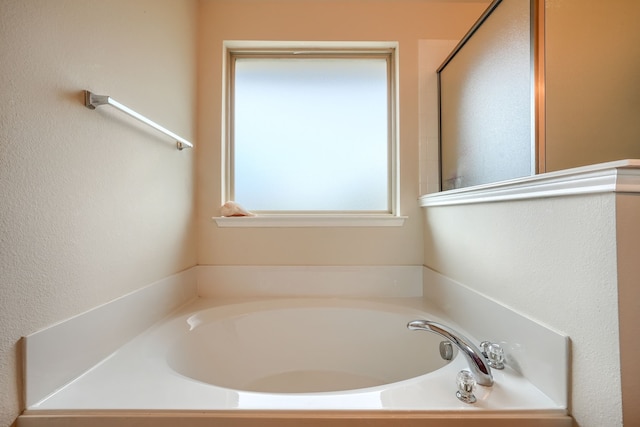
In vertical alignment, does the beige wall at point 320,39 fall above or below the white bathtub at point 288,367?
above

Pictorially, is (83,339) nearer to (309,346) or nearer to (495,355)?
(309,346)

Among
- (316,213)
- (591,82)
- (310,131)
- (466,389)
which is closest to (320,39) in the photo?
(310,131)

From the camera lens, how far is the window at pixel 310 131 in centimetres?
169

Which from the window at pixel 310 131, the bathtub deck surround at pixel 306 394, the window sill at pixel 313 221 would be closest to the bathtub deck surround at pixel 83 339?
the bathtub deck surround at pixel 306 394

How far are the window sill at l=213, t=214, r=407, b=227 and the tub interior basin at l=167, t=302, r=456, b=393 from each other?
0.41 meters

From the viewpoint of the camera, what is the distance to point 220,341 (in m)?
1.21

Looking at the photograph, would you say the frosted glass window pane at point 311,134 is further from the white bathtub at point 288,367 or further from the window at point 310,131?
the white bathtub at point 288,367

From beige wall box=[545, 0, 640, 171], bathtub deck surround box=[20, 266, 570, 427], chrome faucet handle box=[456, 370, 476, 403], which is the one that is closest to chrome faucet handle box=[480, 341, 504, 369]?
bathtub deck surround box=[20, 266, 570, 427]

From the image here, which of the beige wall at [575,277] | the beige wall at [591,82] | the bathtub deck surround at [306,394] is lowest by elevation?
the bathtub deck surround at [306,394]

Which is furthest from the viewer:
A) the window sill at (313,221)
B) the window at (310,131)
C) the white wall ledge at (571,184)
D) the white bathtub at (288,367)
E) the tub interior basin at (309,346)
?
the window at (310,131)

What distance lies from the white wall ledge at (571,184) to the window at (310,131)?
2.63ft

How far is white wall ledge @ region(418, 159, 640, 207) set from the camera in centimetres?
50

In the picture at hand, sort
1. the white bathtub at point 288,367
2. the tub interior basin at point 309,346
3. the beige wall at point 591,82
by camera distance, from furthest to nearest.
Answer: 1. the tub interior basin at point 309,346
2. the beige wall at point 591,82
3. the white bathtub at point 288,367

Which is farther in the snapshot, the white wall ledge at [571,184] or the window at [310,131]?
the window at [310,131]
